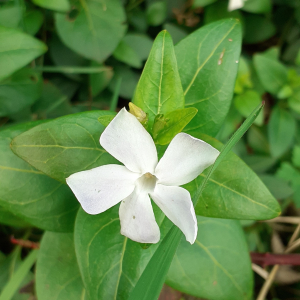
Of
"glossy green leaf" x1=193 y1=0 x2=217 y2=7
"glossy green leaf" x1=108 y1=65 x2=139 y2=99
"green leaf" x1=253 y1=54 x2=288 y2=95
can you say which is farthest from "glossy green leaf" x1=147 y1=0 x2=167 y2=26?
"green leaf" x1=253 y1=54 x2=288 y2=95

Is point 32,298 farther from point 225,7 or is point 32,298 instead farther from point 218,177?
point 225,7

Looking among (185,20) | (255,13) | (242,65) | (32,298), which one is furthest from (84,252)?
(255,13)

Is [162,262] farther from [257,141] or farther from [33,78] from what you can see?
[257,141]

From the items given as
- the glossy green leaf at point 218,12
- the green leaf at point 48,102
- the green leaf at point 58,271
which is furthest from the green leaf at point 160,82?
the glossy green leaf at point 218,12

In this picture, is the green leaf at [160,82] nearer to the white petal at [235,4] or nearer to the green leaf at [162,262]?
the green leaf at [162,262]

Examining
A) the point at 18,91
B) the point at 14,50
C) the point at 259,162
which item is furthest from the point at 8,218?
the point at 259,162

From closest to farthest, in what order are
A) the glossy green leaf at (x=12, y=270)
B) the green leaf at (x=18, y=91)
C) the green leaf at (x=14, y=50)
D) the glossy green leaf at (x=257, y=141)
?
the green leaf at (x=14, y=50)
the green leaf at (x=18, y=91)
the glossy green leaf at (x=12, y=270)
the glossy green leaf at (x=257, y=141)
